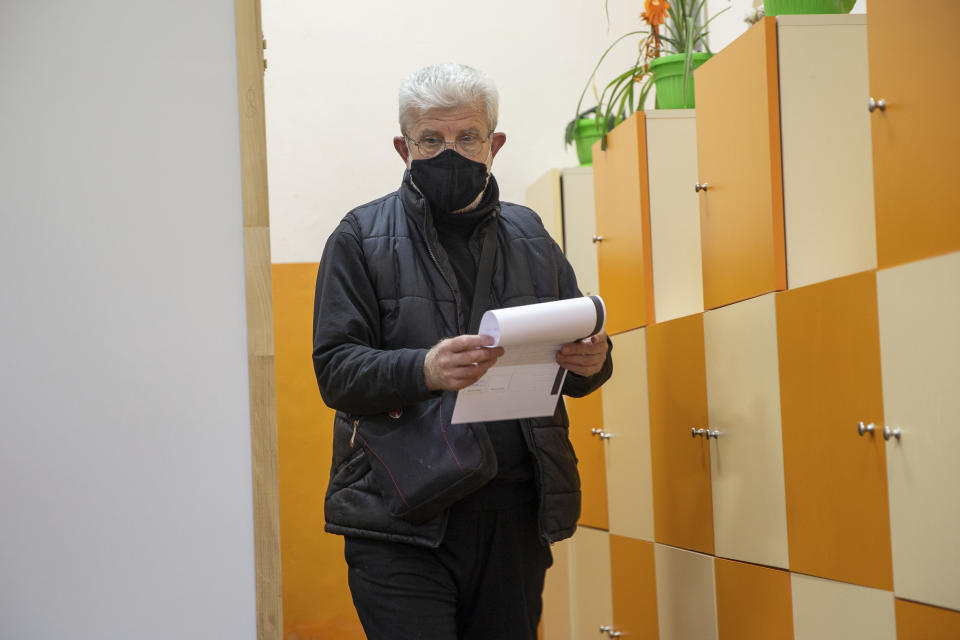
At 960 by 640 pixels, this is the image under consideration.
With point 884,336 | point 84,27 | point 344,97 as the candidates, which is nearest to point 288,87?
point 344,97

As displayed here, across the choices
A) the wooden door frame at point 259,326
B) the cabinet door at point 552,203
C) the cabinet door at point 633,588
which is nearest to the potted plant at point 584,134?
the cabinet door at point 552,203

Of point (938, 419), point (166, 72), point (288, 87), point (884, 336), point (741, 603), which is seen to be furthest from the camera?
point (288, 87)

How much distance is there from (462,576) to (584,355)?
0.44 meters

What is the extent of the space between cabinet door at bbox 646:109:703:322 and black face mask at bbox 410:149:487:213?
1.11 metres

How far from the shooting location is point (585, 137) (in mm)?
3844

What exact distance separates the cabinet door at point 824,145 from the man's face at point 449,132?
65cm

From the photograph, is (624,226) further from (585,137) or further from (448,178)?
(448,178)

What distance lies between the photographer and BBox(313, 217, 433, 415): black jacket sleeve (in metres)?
1.59

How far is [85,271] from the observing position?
5.96 feet

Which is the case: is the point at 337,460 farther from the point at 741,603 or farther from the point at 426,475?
the point at 741,603

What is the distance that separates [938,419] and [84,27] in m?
1.60

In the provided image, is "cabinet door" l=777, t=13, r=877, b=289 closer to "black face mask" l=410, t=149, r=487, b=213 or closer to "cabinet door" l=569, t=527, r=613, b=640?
"black face mask" l=410, t=149, r=487, b=213

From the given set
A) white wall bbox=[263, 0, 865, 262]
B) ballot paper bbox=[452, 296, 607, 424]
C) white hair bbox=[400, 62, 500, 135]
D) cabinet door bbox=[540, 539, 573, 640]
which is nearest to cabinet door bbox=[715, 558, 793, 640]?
ballot paper bbox=[452, 296, 607, 424]

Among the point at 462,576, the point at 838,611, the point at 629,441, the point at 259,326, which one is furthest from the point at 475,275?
the point at 629,441
